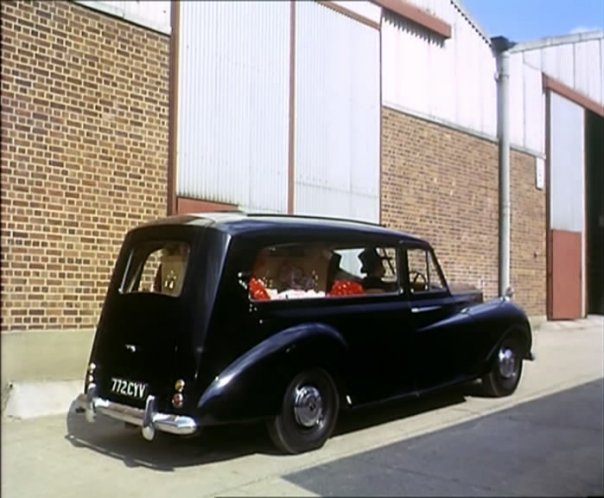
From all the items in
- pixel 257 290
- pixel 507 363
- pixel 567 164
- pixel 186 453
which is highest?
pixel 567 164

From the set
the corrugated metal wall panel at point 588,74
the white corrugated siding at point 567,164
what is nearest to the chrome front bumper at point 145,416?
the corrugated metal wall panel at point 588,74

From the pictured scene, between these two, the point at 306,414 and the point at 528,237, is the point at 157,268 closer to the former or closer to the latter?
the point at 306,414

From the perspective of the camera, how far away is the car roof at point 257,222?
5012mm

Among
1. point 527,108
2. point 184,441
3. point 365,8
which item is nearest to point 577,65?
point 527,108

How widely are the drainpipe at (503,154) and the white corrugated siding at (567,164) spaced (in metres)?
3.24

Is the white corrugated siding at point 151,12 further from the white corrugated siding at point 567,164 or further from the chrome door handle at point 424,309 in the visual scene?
the white corrugated siding at point 567,164

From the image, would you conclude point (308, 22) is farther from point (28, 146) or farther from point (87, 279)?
point (87, 279)

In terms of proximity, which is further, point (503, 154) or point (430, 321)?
point (503, 154)

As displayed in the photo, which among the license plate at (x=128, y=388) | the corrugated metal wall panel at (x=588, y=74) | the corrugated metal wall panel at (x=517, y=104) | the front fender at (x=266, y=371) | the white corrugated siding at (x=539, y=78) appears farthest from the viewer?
the corrugated metal wall panel at (x=588, y=74)

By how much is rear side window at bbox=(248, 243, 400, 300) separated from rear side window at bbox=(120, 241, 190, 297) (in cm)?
49

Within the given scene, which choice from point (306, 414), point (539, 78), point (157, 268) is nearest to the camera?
point (306, 414)

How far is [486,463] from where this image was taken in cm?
466

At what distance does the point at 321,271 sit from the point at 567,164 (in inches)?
355

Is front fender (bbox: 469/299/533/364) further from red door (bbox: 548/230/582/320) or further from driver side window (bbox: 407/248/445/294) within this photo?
red door (bbox: 548/230/582/320)
